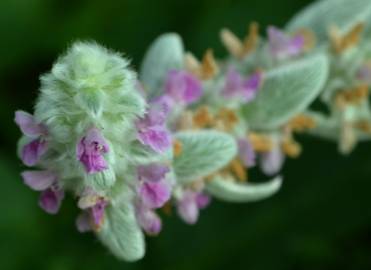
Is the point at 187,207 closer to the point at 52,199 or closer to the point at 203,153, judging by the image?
the point at 203,153

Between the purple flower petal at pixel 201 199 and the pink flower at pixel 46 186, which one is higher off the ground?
the pink flower at pixel 46 186

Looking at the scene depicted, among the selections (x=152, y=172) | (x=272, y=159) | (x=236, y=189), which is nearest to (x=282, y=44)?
(x=272, y=159)

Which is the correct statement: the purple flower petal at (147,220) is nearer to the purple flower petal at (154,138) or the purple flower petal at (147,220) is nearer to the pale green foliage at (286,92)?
the purple flower petal at (154,138)

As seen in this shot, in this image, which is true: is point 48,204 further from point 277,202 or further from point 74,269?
point 277,202

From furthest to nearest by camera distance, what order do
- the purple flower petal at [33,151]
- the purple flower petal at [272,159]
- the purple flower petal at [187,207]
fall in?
1. the purple flower petal at [272,159]
2. the purple flower petal at [187,207]
3. the purple flower petal at [33,151]

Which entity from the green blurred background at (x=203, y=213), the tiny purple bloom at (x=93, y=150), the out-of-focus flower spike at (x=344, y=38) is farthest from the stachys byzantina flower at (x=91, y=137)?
the green blurred background at (x=203, y=213)
